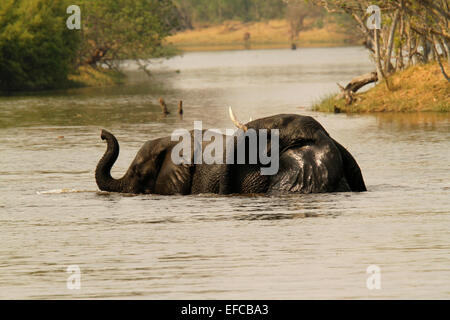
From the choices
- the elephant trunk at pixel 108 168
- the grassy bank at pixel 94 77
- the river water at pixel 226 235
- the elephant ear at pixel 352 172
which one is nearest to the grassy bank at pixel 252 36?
the grassy bank at pixel 94 77

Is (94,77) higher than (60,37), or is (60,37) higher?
(60,37)

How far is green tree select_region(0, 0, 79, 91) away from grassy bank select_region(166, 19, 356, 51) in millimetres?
78007

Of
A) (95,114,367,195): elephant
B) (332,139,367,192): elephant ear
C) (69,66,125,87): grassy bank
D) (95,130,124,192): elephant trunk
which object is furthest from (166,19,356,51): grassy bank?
(95,114,367,195): elephant

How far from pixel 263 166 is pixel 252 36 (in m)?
131

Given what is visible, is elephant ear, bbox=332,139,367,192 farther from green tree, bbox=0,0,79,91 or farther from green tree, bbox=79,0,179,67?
green tree, bbox=79,0,179,67

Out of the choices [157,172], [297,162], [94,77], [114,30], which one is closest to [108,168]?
[157,172]

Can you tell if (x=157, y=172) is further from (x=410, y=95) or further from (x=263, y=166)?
(x=410, y=95)

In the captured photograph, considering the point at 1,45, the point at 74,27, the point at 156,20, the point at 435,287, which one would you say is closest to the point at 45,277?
the point at 435,287

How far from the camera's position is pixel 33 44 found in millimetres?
54906

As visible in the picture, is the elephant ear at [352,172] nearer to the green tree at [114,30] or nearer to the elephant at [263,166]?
the elephant at [263,166]

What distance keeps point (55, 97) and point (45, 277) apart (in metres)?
40.9

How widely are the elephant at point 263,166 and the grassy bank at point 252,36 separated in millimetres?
120524

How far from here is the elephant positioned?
42.3 ft
